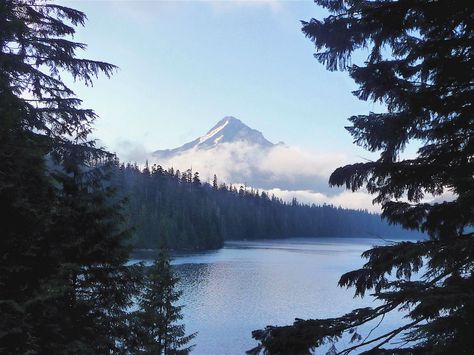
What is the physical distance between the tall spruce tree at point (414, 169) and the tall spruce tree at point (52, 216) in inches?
157

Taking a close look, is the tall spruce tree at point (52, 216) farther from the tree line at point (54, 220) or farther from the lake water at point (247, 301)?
the lake water at point (247, 301)

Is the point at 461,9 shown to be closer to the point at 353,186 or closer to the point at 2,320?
the point at 353,186

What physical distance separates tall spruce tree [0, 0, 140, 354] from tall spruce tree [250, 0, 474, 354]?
3997 millimetres

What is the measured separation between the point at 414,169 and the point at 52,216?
6913 millimetres

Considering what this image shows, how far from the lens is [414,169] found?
5539 millimetres

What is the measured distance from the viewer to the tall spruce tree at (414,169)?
4352mm

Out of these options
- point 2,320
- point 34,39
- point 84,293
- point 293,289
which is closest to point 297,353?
point 2,320

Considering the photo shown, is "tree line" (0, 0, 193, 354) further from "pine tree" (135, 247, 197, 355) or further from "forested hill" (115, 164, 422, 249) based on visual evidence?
"forested hill" (115, 164, 422, 249)

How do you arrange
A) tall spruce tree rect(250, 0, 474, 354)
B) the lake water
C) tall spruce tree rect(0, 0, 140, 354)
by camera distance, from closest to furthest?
tall spruce tree rect(250, 0, 474, 354), tall spruce tree rect(0, 0, 140, 354), the lake water

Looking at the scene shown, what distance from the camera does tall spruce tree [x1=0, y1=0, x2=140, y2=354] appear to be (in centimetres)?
695

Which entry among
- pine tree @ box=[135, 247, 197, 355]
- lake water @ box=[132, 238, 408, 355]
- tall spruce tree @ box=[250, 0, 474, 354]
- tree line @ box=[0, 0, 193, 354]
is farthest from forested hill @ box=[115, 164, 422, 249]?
tall spruce tree @ box=[250, 0, 474, 354]

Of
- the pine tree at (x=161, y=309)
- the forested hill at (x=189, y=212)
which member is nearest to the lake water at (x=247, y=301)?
the pine tree at (x=161, y=309)

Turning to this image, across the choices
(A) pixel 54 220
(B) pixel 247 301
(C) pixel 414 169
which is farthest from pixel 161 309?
(B) pixel 247 301

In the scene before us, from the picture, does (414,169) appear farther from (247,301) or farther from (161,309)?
(247,301)
